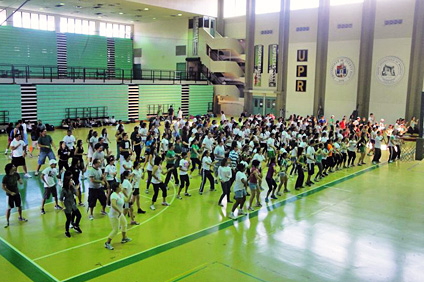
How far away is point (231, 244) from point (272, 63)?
3242cm

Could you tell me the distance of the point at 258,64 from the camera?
134ft

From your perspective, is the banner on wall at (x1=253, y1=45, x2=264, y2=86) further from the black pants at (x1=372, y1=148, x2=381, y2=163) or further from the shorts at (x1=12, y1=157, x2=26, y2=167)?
the shorts at (x1=12, y1=157, x2=26, y2=167)

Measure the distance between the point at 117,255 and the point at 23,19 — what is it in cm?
4004

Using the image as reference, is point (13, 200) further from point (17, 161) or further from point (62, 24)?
point (62, 24)

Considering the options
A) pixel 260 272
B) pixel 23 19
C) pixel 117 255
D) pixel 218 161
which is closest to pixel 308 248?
pixel 260 272

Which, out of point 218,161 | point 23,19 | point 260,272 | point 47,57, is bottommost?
point 260,272

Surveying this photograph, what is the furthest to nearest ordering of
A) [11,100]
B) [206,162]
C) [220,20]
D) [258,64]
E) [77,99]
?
1. [220,20]
2. [258,64]
3. [77,99]
4. [11,100]
5. [206,162]

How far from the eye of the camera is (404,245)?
390 inches

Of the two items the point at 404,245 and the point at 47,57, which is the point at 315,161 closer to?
the point at 404,245

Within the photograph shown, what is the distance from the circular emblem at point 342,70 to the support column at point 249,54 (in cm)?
927

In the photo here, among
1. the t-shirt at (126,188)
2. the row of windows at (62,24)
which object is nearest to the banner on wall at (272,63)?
the row of windows at (62,24)

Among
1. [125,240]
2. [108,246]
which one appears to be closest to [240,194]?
[125,240]

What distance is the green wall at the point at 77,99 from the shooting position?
3006 centimetres

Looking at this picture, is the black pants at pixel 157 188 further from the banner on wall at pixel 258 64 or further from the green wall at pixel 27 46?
the green wall at pixel 27 46
